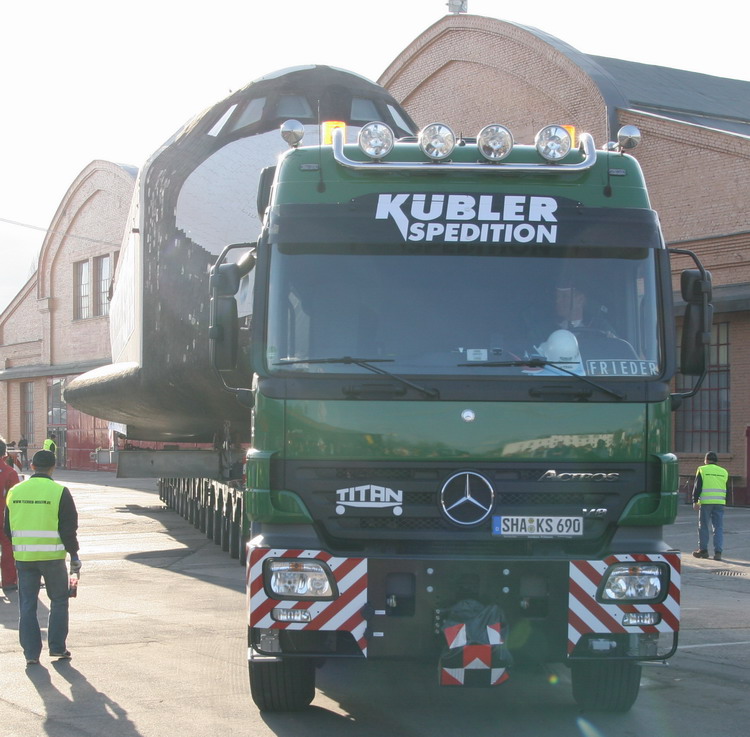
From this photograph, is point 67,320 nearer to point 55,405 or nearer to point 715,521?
point 55,405

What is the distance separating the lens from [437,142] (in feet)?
22.0

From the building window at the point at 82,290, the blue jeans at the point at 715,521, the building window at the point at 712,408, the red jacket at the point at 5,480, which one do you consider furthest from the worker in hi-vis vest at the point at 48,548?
the building window at the point at 82,290

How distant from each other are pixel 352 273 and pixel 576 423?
1515 mm

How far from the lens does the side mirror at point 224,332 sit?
6.62m

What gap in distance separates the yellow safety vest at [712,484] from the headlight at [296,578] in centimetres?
1095

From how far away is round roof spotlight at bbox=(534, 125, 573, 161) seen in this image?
6.73 meters

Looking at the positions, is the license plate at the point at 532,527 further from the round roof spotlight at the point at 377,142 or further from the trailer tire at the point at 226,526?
the trailer tire at the point at 226,526

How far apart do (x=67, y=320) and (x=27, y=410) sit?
20.7 feet

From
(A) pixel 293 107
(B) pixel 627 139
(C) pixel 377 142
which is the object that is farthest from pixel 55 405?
(B) pixel 627 139

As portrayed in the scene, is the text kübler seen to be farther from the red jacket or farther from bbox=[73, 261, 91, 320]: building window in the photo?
bbox=[73, 261, 91, 320]: building window

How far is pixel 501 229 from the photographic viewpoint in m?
6.51

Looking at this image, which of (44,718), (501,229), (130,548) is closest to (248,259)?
(501,229)

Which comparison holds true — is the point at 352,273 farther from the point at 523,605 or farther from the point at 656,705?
the point at 656,705

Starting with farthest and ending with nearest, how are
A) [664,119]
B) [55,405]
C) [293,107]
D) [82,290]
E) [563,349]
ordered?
[55,405] → [82,290] → [664,119] → [293,107] → [563,349]
